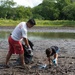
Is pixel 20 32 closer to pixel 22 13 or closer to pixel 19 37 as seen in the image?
pixel 19 37

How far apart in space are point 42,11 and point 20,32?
95.7 metres

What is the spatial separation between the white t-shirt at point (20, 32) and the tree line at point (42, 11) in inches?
3118

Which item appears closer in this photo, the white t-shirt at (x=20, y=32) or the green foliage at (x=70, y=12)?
the white t-shirt at (x=20, y=32)

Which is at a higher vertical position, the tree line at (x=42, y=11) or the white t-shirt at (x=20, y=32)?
the white t-shirt at (x=20, y=32)

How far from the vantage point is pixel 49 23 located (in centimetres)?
7206

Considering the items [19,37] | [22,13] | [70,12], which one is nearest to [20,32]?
A: [19,37]

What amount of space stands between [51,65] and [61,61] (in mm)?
1532

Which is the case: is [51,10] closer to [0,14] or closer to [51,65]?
[0,14]

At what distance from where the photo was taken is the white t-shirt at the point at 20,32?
33.6 feet

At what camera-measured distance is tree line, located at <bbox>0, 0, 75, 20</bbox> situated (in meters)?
95.4

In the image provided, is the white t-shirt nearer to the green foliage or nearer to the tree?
the green foliage

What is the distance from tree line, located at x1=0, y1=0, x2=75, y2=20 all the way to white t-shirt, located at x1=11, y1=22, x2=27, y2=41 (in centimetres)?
7919

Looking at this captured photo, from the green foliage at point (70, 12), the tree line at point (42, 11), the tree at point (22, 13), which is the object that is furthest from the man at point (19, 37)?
the tree at point (22, 13)

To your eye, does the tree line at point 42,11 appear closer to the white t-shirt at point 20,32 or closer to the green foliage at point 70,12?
the green foliage at point 70,12
